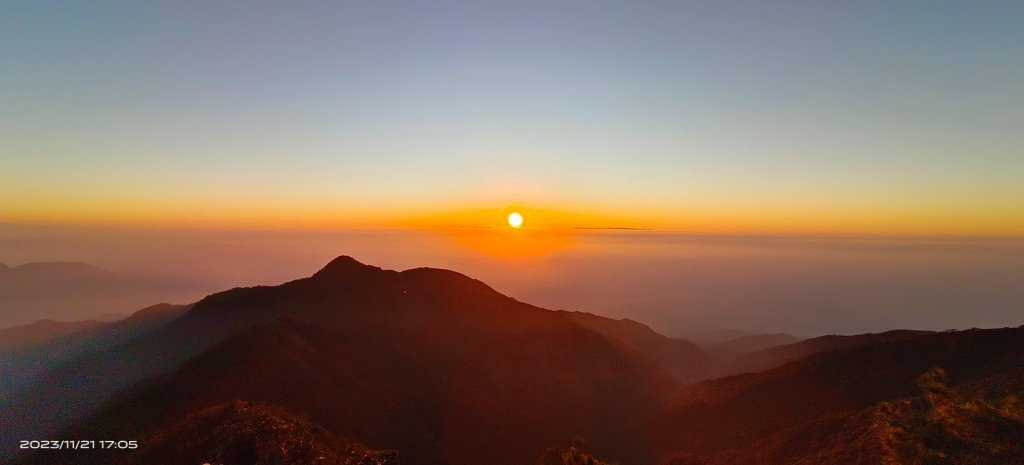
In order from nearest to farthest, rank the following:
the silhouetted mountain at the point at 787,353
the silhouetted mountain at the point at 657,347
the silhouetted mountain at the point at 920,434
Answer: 1. the silhouetted mountain at the point at 920,434
2. the silhouetted mountain at the point at 787,353
3. the silhouetted mountain at the point at 657,347

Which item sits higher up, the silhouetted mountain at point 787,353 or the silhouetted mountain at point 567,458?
the silhouetted mountain at point 567,458

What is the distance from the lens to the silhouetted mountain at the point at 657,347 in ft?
226

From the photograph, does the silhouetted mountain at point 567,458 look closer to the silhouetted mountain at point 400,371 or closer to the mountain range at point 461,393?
the mountain range at point 461,393

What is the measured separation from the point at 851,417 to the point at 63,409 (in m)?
62.6

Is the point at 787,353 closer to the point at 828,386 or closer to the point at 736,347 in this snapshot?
the point at 736,347

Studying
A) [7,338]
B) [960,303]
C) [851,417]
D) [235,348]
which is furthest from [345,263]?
[960,303]

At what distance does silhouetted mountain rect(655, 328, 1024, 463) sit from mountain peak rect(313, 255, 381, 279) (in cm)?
4171

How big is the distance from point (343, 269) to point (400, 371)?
26.9m

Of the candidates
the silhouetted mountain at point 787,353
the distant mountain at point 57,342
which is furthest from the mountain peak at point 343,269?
the silhouetted mountain at point 787,353

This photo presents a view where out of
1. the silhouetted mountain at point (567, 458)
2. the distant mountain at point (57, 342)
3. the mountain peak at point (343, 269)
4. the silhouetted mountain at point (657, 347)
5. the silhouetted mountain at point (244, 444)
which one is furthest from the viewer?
the silhouetted mountain at point (657, 347)

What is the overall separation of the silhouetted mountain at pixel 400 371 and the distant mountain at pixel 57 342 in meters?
13.8

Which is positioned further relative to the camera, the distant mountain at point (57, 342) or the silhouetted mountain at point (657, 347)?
the silhouetted mountain at point (657, 347)

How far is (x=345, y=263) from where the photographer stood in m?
62.8

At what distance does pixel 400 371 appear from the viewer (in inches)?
1539
